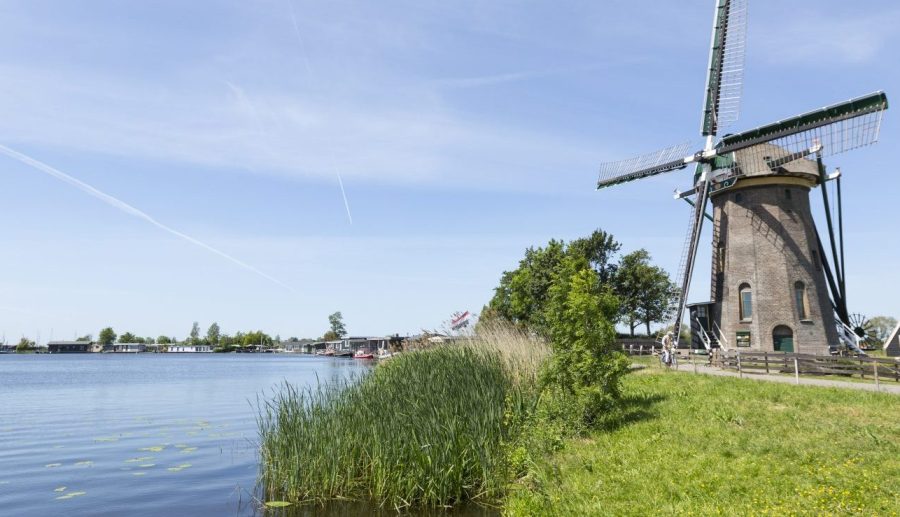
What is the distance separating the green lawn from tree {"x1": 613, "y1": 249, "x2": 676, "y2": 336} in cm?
4344

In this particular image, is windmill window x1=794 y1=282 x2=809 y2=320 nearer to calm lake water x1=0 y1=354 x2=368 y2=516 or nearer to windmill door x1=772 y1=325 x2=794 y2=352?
windmill door x1=772 y1=325 x2=794 y2=352

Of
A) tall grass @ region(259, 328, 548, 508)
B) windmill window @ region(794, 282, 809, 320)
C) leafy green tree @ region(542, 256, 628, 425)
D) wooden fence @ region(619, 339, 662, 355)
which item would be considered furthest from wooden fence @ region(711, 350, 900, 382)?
wooden fence @ region(619, 339, 662, 355)

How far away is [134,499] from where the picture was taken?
12.6m

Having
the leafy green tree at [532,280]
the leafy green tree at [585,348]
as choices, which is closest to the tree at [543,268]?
the leafy green tree at [532,280]

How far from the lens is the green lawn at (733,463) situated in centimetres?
835

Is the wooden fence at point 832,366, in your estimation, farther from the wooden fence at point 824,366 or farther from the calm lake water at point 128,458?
the calm lake water at point 128,458

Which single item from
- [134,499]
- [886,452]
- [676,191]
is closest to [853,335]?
[676,191]

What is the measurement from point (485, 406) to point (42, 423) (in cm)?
2094

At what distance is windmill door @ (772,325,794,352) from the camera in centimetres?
3259

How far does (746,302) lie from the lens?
112ft

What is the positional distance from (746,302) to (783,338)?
9.23ft

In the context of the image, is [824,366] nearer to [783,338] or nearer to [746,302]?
[783,338]

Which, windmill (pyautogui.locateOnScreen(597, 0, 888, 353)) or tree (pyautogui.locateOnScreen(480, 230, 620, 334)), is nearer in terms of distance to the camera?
windmill (pyautogui.locateOnScreen(597, 0, 888, 353))

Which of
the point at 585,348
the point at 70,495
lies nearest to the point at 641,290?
the point at 585,348
